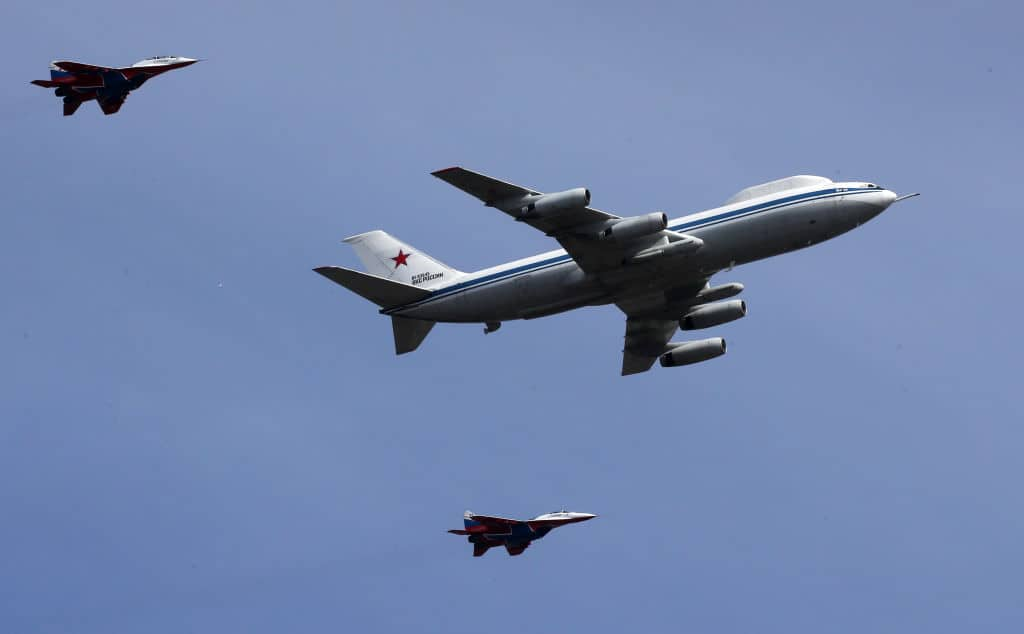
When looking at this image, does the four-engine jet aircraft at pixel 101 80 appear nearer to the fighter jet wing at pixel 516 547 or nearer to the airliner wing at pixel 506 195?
the airliner wing at pixel 506 195

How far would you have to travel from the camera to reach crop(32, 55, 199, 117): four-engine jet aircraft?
66.5 metres

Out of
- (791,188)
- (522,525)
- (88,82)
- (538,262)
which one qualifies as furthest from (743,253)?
(88,82)

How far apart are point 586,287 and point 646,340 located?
26.6ft

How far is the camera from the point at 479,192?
6128cm

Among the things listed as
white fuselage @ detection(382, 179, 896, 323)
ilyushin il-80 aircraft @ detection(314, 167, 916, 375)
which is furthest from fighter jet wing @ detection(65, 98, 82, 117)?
white fuselage @ detection(382, 179, 896, 323)

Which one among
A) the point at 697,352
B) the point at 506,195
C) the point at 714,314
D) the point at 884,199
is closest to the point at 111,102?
the point at 506,195

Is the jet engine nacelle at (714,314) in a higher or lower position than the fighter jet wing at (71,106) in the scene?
lower

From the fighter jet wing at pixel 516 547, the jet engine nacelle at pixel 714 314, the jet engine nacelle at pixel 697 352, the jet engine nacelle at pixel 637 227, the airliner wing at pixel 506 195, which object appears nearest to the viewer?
the airliner wing at pixel 506 195

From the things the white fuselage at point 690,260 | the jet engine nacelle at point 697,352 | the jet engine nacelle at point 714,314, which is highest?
the white fuselage at point 690,260

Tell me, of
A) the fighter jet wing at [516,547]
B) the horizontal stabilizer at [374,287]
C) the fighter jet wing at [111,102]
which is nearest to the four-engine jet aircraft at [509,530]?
the fighter jet wing at [516,547]

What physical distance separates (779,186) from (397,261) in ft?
59.4

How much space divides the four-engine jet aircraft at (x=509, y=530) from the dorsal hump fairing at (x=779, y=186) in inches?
593

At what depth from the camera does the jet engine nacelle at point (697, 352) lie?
240ft

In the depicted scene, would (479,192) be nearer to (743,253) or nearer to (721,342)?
(743,253)
